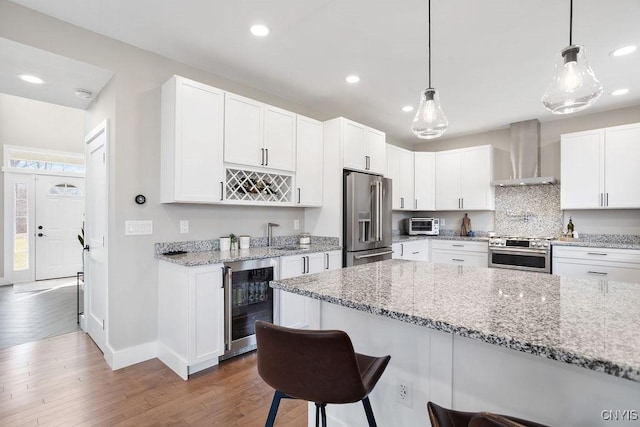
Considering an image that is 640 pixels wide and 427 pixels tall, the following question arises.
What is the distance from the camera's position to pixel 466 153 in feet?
16.4

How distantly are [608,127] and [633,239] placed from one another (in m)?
1.43

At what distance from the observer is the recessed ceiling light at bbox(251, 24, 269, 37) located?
94.0 inches

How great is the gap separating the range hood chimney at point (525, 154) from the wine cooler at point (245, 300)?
3.72 metres

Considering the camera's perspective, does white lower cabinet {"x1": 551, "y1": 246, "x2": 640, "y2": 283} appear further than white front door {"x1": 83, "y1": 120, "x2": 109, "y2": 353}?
Yes

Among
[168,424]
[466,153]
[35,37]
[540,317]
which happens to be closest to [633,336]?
[540,317]

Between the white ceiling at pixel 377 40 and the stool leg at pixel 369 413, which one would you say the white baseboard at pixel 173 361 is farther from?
the white ceiling at pixel 377 40

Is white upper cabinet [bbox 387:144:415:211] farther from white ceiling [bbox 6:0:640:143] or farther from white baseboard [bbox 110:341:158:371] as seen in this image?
white baseboard [bbox 110:341:158:371]

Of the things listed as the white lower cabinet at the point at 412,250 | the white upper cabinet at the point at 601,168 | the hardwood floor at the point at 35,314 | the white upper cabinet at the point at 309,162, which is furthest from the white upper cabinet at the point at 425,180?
the hardwood floor at the point at 35,314

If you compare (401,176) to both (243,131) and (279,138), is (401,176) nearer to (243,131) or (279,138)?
(279,138)

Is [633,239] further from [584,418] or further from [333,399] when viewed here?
[333,399]

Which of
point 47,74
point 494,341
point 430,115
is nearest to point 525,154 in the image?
point 430,115

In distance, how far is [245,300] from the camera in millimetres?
2857

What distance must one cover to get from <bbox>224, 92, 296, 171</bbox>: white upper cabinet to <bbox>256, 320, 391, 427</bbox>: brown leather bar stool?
86.7 inches

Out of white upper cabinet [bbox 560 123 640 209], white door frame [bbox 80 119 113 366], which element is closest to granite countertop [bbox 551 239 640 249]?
white upper cabinet [bbox 560 123 640 209]
